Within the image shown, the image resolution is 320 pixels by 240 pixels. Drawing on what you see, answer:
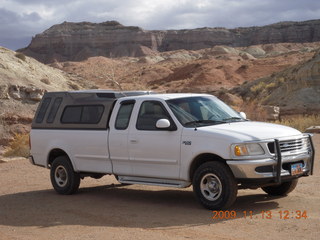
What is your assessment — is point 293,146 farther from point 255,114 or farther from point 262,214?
point 255,114

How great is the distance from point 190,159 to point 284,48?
117 m

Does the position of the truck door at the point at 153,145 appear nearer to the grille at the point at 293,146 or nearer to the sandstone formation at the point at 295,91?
the grille at the point at 293,146

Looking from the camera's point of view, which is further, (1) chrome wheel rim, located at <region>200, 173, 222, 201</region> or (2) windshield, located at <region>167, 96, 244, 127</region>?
(2) windshield, located at <region>167, 96, 244, 127</region>

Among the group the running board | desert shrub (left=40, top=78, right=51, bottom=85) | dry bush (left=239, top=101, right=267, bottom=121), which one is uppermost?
desert shrub (left=40, top=78, right=51, bottom=85)

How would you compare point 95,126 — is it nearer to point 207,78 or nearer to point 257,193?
point 257,193

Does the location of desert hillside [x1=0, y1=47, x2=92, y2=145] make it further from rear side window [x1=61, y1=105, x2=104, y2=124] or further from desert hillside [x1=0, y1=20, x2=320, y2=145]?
rear side window [x1=61, y1=105, x2=104, y2=124]

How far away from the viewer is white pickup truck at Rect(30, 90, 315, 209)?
831 centimetres

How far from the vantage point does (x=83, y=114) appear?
1081 cm

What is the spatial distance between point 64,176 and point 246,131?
14.0 ft

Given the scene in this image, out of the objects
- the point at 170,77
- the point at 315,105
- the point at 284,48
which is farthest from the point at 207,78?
the point at 284,48

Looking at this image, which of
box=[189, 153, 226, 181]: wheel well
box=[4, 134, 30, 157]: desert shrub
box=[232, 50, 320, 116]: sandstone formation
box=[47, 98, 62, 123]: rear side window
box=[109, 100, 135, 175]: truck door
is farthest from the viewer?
box=[232, 50, 320, 116]: sandstone formation

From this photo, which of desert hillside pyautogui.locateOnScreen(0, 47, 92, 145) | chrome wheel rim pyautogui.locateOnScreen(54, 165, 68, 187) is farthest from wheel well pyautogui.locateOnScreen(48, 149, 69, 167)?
desert hillside pyautogui.locateOnScreen(0, 47, 92, 145)

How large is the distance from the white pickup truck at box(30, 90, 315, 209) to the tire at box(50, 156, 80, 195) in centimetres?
2

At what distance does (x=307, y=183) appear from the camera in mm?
11156
